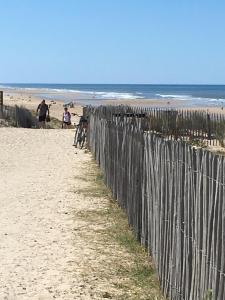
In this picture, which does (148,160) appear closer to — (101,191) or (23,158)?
(101,191)

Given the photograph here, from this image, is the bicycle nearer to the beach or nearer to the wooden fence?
the beach

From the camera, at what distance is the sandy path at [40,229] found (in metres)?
5.86

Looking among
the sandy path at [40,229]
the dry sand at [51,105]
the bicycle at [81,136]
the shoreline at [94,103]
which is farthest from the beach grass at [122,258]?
the shoreline at [94,103]

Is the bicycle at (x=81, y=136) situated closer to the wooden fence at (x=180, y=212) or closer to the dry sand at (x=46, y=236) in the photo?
the dry sand at (x=46, y=236)

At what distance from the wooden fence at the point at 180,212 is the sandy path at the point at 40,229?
811mm

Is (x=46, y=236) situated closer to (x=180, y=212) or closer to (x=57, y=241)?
(x=57, y=241)

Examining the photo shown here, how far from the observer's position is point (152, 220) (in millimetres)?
6523

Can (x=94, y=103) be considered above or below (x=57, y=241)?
below

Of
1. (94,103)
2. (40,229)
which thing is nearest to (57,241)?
(40,229)

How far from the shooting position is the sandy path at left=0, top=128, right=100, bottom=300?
5.86 metres

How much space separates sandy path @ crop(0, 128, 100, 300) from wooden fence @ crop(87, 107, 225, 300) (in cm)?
81

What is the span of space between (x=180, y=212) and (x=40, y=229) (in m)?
3.45

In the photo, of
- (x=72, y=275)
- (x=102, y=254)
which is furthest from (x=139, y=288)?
(x=102, y=254)

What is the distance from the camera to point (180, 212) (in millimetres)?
5125
